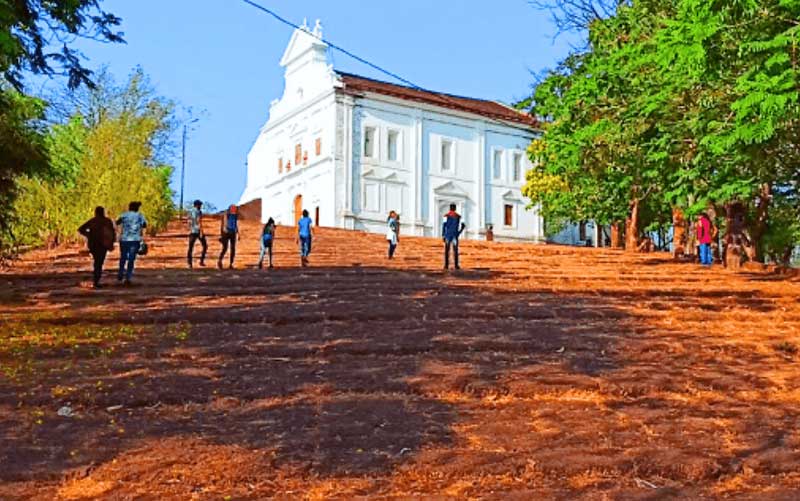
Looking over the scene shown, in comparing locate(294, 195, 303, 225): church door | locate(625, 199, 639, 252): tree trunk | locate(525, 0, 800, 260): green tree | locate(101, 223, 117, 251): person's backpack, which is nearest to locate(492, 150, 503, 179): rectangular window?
locate(294, 195, 303, 225): church door

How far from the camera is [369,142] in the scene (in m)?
48.8

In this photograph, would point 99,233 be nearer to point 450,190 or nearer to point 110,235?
point 110,235

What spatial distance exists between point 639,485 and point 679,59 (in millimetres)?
8403

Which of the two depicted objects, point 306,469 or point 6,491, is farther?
point 306,469

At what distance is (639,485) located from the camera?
19.9ft

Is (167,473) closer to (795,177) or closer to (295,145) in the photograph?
(795,177)

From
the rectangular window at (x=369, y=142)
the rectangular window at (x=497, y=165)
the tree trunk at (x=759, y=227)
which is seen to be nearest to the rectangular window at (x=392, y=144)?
the rectangular window at (x=369, y=142)

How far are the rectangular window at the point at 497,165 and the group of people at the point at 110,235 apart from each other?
37109 millimetres

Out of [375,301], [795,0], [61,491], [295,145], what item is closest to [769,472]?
[61,491]

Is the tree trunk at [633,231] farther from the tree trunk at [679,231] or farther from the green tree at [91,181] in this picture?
the green tree at [91,181]

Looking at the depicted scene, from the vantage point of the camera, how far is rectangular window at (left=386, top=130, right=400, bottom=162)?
49344 millimetres

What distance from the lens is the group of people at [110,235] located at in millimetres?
16094

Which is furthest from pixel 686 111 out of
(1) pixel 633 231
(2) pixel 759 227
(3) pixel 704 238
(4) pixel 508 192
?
(4) pixel 508 192

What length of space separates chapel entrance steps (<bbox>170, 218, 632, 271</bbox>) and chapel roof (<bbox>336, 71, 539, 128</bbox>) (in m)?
12.1
